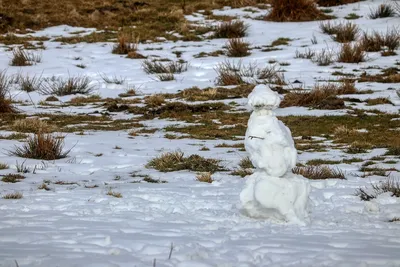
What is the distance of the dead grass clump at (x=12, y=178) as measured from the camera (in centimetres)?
682

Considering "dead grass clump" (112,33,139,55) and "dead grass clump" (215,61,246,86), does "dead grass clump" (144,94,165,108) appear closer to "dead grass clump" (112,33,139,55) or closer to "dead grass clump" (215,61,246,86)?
"dead grass clump" (215,61,246,86)

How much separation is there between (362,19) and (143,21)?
6747 mm

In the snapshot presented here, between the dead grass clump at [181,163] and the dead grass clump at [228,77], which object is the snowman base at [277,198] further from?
the dead grass clump at [228,77]

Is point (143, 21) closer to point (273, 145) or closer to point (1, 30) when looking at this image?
point (1, 30)

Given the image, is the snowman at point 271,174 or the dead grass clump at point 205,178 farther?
the dead grass clump at point 205,178

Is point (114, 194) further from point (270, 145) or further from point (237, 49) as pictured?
point (237, 49)

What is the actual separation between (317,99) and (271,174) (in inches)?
310

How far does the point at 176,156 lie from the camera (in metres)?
7.90

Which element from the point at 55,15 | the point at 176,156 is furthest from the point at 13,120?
the point at 55,15

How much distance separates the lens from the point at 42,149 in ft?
26.7

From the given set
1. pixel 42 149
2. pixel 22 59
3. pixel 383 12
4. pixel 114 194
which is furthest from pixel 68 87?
pixel 383 12

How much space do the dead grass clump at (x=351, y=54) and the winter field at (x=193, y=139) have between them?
35 millimetres

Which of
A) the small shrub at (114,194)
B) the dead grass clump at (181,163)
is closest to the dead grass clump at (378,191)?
the dead grass clump at (181,163)

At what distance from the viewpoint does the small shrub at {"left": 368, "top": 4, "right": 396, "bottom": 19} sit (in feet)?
63.5
